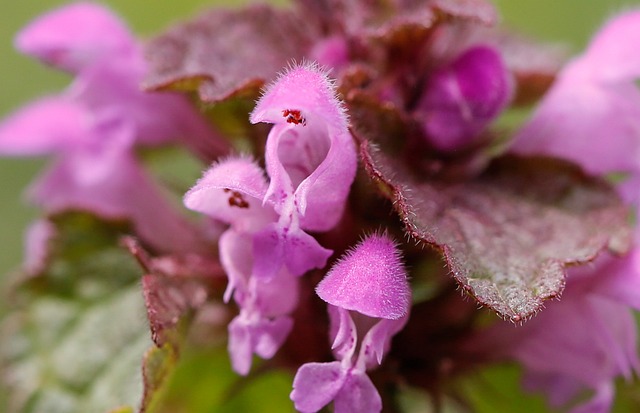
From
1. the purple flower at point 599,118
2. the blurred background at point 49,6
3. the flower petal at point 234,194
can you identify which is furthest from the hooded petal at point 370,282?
the blurred background at point 49,6

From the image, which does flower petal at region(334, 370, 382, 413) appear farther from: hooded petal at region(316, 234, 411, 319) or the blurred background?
the blurred background

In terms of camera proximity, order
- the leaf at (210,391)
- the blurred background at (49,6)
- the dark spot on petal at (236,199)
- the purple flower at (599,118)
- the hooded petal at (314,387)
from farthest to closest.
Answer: the blurred background at (49,6) → the leaf at (210,391) → the purple flower at (599,118) → the dark spot on petal at (236,199) → the hooded petal at (314,387)

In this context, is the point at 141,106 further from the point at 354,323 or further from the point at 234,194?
the point at 354,323

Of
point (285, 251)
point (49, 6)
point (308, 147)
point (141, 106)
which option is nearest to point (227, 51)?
point (141, 106)

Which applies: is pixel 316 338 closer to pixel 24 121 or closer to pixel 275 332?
pixel 275 332

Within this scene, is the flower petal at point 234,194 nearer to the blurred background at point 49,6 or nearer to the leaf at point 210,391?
the leaf at point 210,391
